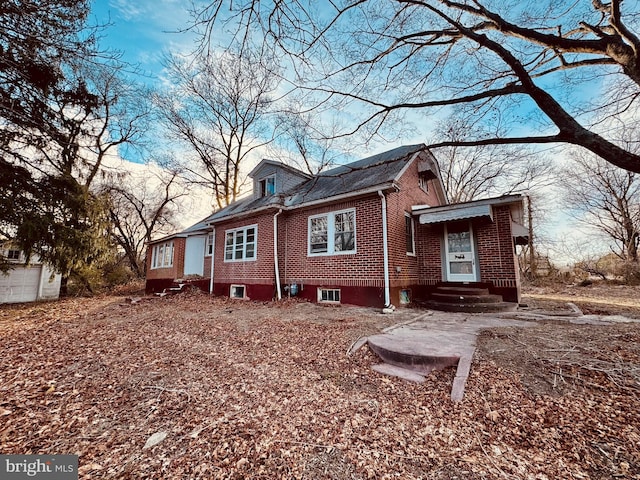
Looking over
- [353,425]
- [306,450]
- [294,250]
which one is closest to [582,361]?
[353,425]

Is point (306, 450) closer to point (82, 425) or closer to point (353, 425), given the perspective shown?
point (353, 425)

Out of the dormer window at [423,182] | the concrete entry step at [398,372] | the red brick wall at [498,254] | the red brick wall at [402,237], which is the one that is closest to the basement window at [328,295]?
the red brick wall at [402,237]

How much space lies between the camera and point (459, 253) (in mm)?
9133

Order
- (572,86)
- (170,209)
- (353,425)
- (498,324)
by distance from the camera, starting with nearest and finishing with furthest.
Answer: (353,425), (572,86), (498,324), (170,209)

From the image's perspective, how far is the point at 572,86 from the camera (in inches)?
185

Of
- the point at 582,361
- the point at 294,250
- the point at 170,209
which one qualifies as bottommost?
the point at 582,361

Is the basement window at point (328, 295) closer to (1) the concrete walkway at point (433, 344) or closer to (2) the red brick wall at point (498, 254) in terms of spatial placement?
(1) the concrete walkway at point (433, 344)

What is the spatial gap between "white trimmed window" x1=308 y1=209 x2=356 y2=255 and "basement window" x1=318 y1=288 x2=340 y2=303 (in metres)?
1.28

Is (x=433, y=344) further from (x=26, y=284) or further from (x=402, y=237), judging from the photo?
(x=26, y=284)

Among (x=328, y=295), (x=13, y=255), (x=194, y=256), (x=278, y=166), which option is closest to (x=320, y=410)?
(x=328, y=295)

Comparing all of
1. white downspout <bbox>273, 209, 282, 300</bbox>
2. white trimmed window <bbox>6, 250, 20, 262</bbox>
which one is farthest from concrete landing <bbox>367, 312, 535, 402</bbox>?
white trimmed window <bbox>6, 250, 20, 262</bbox>

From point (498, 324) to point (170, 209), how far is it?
2781 cm

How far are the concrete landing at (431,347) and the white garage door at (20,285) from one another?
1966cm

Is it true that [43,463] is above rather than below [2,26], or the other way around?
below
